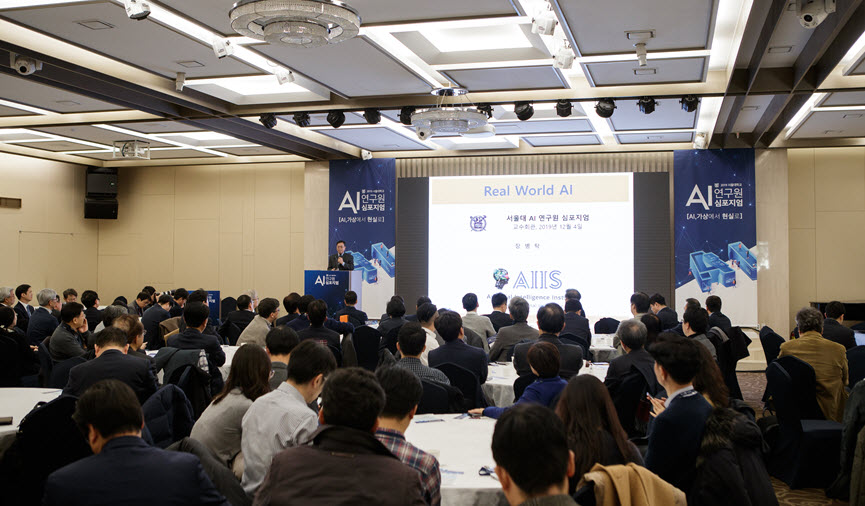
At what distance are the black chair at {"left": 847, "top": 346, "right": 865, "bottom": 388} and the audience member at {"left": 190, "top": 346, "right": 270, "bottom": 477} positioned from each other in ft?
16.6

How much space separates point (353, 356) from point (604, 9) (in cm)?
410

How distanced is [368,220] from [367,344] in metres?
5.52

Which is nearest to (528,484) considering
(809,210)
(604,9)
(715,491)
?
(715,491)

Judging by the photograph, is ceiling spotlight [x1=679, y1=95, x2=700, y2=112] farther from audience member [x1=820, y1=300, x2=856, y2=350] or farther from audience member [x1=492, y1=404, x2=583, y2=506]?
audience member [x1=492, y1=404, x2=583, y2=506]

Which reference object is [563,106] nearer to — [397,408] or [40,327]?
[40,327]

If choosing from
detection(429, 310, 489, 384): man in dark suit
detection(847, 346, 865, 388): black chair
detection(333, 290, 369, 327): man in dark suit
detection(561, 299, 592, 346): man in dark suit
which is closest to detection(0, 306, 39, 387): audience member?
detection(333, 290, 369, 327): man in dark suit

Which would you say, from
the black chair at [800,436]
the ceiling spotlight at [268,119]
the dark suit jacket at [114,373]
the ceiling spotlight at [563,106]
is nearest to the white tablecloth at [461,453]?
the dark suit jacket at [114,373]

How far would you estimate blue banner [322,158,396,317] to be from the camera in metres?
12.5

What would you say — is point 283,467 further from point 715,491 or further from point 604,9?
point 604,9

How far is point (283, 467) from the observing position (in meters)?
1.96

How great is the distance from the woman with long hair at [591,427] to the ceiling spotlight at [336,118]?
694 cm

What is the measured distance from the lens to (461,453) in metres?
3.38

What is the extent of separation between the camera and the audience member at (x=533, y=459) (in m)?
1.71

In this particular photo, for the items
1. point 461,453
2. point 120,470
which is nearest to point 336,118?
point 461,453
